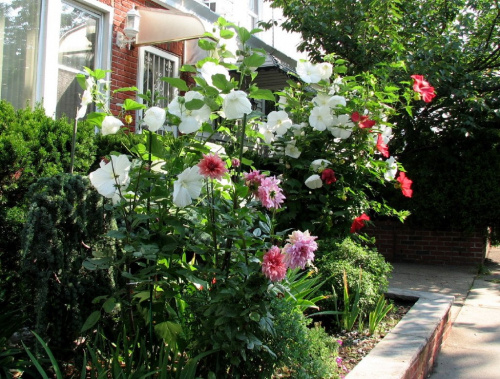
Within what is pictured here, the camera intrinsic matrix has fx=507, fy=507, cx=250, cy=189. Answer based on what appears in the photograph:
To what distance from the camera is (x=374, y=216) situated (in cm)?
866

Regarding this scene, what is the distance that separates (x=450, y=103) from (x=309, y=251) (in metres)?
6.79

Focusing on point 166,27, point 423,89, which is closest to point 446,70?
point 423,89

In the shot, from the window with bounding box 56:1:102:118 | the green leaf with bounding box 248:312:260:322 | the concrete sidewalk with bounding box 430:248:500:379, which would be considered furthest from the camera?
the window with bounding box 56:1:102:118

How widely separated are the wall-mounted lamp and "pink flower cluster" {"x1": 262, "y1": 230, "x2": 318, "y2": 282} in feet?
17.4

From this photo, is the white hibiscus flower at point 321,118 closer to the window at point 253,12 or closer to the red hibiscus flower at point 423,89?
the red hibiscus flower at point 423,89

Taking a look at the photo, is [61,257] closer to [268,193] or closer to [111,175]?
[111,175]

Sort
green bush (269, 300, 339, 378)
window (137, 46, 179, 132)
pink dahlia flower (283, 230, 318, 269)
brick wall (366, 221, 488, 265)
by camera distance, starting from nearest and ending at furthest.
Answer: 1. pink dahlia flower (283, 230, 318, 269)
2. green bush (269, 300, 339, 378)
3. window (137, 46, 179, 132)
4. brick wall (366, 221, 488, 265)

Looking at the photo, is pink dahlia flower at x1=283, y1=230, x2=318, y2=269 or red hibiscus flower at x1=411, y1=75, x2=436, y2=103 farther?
red hibiscus flower at x1=411, y1=75, x2=436, y2=103

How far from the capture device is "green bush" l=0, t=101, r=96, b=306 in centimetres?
339

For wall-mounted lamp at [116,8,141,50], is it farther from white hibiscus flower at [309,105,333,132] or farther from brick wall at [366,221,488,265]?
brick wall at [366,221,488,265]

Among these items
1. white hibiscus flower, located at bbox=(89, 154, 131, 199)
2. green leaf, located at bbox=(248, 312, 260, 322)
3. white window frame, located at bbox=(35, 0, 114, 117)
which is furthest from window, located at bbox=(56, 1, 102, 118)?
green leaf, located at bbox=(248, 312, 260, 322)

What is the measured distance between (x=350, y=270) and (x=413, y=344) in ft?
2.70

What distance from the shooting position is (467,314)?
5.16 metres

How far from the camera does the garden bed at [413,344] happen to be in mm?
2670
